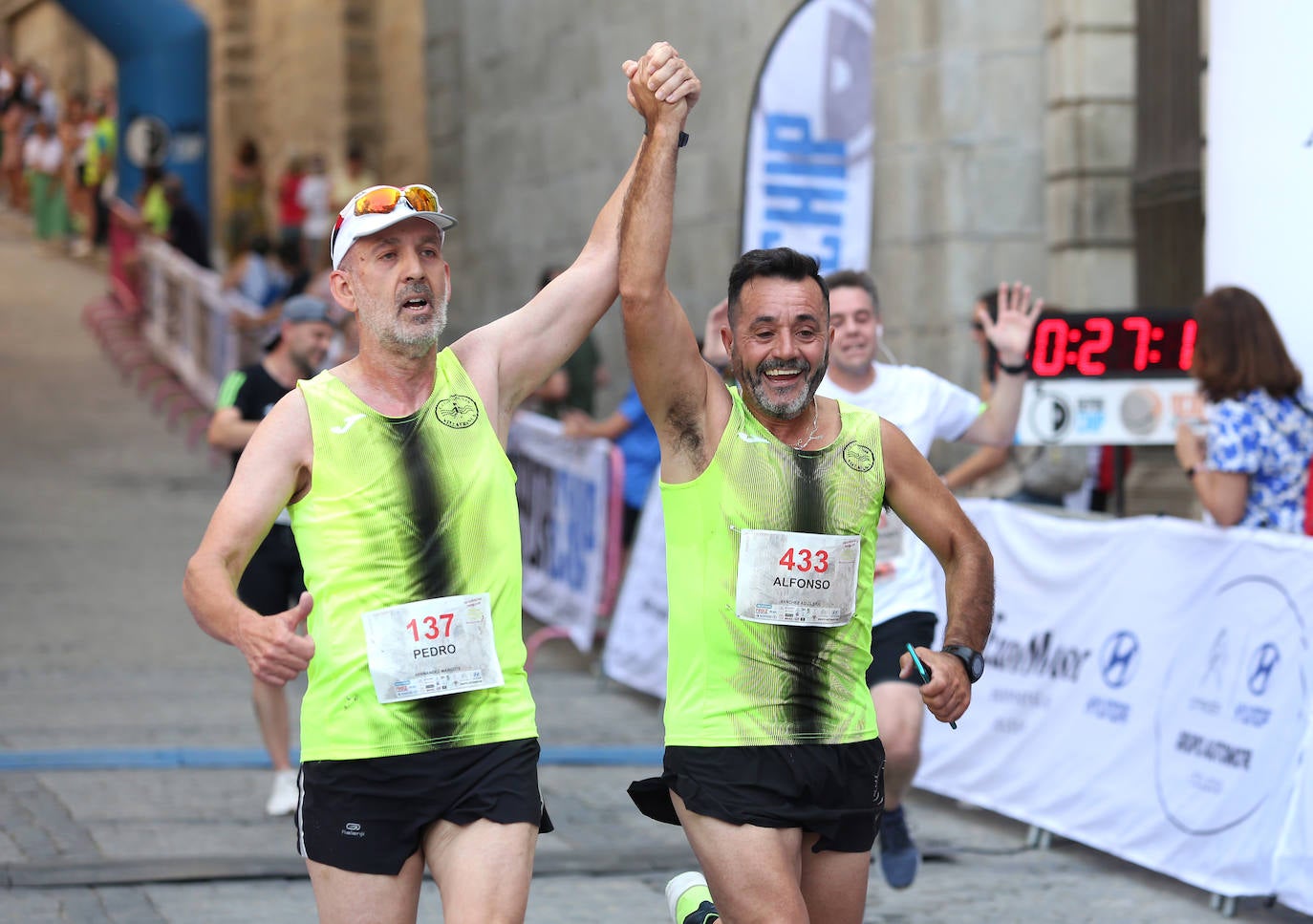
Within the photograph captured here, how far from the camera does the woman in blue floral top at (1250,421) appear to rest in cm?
694

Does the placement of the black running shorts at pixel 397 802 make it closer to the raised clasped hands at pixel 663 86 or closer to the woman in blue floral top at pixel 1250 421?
the raised clasped hands at pixel 663 86

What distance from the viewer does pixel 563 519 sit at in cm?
1177

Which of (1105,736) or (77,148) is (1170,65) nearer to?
(1105,736)

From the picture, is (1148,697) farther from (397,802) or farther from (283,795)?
(397,802)

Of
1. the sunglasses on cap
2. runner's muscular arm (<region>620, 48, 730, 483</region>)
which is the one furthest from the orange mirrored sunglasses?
runner's muscular arm (<region>620, 48, 730, 483</region>)

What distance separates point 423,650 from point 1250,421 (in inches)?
158

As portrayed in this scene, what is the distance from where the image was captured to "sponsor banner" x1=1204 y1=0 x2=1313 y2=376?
757 centimetres

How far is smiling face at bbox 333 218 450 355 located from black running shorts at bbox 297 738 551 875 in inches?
34.3

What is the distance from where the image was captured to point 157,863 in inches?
263

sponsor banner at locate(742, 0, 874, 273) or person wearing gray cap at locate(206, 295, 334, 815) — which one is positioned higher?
sponsor banner at locate(742, 0, 874, 273)

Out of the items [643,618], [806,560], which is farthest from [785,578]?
[643,618]

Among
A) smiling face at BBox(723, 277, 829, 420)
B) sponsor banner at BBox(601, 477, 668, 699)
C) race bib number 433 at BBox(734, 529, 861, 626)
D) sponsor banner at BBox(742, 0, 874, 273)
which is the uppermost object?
sponsor banner at BBox(742, 0, 874, 273)

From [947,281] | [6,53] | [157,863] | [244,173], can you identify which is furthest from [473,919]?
[6,53]

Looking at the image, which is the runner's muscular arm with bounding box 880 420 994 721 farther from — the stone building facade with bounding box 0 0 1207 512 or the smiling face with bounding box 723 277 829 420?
the stone building facade with bounding box 0 0 1207 512
